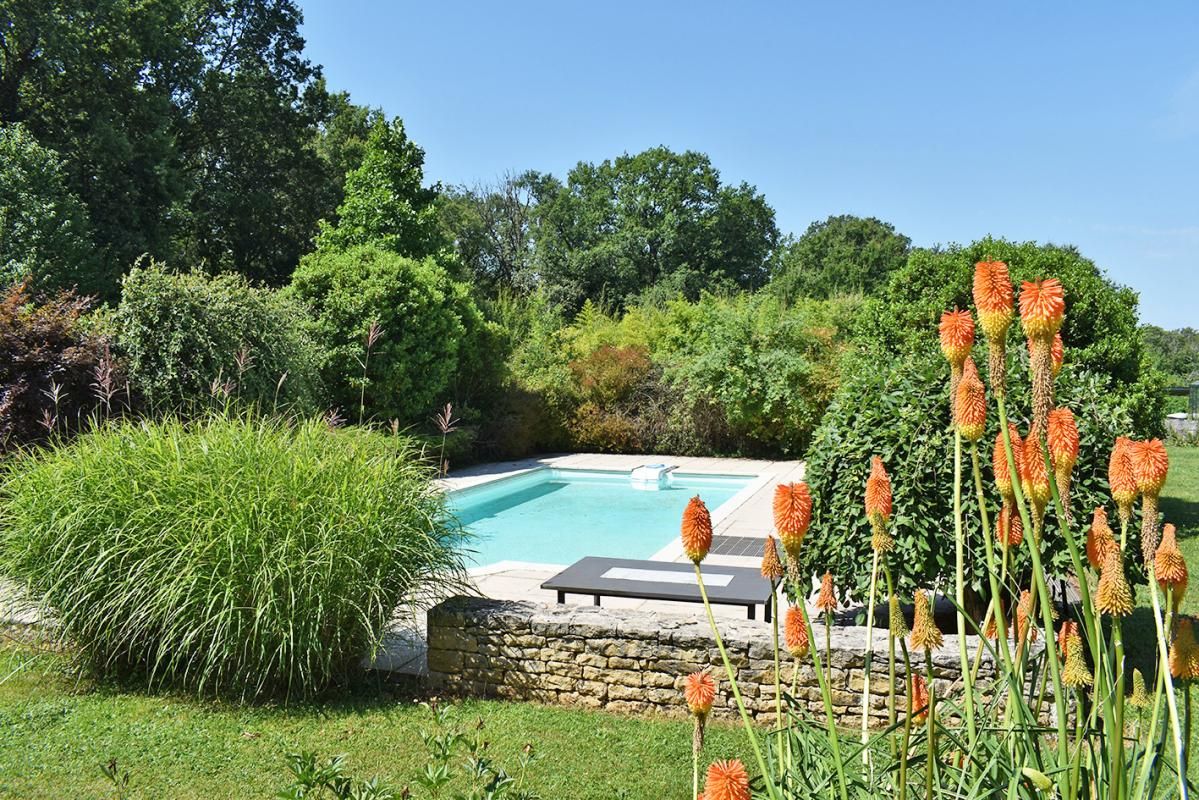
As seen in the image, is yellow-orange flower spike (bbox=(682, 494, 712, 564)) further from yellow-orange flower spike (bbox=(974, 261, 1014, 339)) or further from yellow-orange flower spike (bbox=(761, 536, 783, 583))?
yellow-orange flower spike (bbox=(974, 261, 1014, 339))

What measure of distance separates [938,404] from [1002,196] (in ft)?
40.2

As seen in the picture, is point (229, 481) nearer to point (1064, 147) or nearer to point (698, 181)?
point (1064, 147)

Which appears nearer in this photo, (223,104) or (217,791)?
(217,791)

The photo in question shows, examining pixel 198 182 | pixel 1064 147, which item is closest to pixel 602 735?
pixel 1064 147

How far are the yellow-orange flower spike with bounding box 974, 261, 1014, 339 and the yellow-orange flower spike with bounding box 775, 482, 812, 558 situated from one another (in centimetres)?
37

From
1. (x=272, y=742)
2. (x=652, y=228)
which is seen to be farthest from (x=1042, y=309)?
(x=652, y=228)

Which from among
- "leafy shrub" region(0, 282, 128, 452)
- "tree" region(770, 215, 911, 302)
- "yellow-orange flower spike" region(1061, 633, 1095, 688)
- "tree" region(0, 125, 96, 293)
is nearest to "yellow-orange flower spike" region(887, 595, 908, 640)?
"yellow-orange flower spike" region(1061, 633, 1095, 688)

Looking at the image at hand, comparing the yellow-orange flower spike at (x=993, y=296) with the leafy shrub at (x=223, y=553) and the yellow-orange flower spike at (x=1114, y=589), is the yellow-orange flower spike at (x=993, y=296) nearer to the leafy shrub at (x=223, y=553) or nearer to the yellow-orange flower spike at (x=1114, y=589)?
the yellow-orange flower spike at (x=1114, y=589)

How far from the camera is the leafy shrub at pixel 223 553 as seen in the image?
3941mm

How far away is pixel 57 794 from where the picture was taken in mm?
3207

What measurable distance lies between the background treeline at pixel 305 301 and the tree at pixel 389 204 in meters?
0.04

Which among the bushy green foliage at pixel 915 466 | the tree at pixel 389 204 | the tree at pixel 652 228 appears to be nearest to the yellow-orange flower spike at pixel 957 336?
the bushy green foliage at pixel 915 466

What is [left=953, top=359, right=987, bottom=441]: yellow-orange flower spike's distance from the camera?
1.26 m

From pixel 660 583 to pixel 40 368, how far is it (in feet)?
20.3
